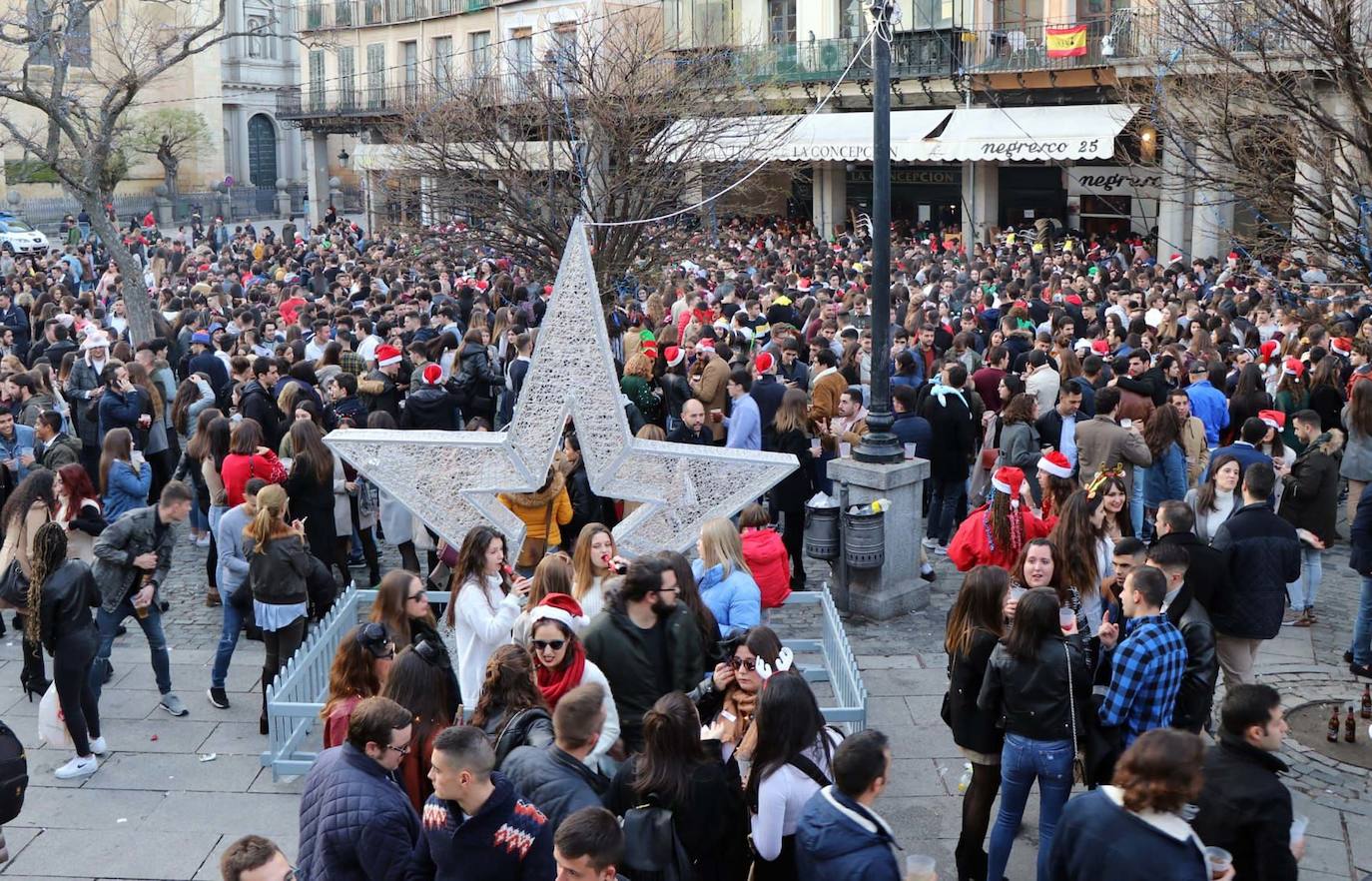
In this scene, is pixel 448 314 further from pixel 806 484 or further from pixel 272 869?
pixel 272 869

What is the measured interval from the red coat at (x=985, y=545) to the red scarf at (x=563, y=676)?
118 inches

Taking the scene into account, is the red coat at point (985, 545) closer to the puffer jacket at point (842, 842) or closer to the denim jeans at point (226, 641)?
the puffer jacket at point (842, 842)

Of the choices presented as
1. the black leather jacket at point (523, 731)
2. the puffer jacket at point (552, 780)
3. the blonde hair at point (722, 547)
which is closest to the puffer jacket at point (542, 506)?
the blonde hair at point (722, 547)

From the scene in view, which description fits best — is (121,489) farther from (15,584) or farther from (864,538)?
(864,538)

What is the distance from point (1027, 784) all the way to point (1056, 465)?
9.46ft

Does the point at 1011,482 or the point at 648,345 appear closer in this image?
the point at 1011,482

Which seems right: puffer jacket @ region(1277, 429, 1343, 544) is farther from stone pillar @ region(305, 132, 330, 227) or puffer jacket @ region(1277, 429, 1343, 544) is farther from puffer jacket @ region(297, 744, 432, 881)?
stone pillar @ region(305, 132, 330, 227)

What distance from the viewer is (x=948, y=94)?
107 ft

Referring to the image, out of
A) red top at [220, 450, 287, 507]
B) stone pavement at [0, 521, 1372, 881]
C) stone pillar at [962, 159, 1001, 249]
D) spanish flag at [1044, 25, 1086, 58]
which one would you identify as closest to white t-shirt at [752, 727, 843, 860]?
stone pavement at [0, 521, 1372, 881]

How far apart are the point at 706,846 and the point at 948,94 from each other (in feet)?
97.9

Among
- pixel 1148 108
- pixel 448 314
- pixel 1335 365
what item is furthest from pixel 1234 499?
pixel 448 314

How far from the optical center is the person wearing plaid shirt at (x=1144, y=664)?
5.87 meters

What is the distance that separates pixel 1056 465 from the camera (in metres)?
8.38

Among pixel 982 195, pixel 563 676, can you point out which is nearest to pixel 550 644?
pixel 563 676
